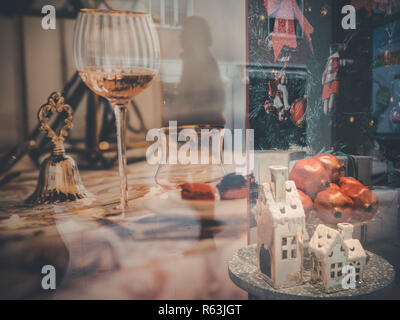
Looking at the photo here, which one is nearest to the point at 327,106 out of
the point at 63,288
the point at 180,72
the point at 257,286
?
the point at 180,72

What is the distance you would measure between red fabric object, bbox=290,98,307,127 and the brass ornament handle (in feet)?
1.97

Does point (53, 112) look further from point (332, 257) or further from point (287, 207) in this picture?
point (332, 257)

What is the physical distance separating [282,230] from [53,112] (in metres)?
0.59

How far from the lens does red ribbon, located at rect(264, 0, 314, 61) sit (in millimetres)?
944

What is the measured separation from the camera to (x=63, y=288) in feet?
2.75

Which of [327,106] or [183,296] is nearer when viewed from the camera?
[183,296]

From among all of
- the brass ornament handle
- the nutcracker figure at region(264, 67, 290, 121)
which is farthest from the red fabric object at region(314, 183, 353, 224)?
the brass ornament handle

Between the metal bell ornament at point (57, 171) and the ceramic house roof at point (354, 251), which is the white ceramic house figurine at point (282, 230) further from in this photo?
the metal bell ornament at point (57, 171)

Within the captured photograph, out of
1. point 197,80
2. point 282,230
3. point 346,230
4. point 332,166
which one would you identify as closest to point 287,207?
point 282,230

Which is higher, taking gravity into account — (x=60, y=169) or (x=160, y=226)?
(x=60, y=169)

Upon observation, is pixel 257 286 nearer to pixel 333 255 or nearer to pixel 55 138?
pixel 333 255

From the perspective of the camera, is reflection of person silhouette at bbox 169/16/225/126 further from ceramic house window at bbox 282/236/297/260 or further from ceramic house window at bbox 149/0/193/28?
ceramic house window at bbox 282/236/297/260

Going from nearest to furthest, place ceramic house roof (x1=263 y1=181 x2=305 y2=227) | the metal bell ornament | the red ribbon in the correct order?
ceramic house roof (x1=263 y1=181 x2=305 y2=227) < the metal bell ornament < the red ribbon
